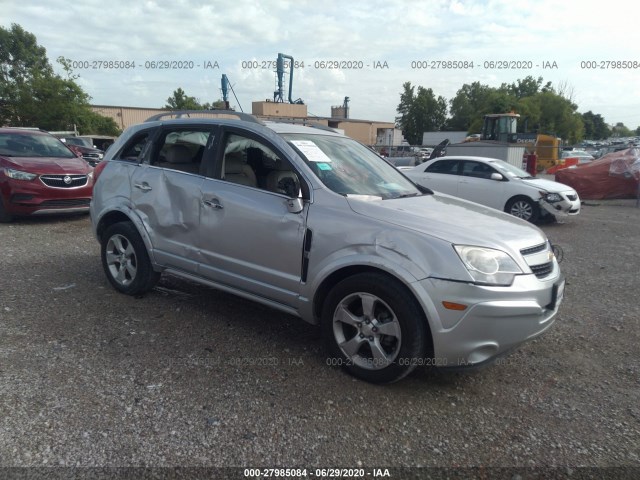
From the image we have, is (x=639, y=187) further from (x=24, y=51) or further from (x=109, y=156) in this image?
(x=24, y=51)

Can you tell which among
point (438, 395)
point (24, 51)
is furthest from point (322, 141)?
point (24, 51)

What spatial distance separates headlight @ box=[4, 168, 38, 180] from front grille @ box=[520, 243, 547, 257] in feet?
26.3

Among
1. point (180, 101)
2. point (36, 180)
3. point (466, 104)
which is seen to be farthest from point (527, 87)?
point (36, 180)

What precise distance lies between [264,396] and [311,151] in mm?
1885

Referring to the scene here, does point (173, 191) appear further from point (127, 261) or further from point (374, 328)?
point (374, 328)

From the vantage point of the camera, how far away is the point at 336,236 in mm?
3307

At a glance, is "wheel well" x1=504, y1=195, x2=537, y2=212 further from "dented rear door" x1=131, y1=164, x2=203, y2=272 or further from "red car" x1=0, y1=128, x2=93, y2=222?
"red car" x1=0, y1=128, x2=93, y2=222

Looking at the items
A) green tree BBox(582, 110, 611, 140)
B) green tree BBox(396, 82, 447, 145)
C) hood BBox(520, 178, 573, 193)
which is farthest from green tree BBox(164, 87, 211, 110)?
green tree BBox(582, 110, 611, 140)

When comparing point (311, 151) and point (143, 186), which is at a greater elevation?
point (311, 151)

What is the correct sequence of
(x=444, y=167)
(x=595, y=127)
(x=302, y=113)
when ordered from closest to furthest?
(x=444, y=167)
(x=302, y=113)
(x=595, y=127)

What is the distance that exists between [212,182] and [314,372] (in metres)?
1.79

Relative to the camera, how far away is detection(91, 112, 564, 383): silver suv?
295 centimetres

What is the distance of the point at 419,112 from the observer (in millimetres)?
77938

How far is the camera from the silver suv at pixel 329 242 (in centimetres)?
295
